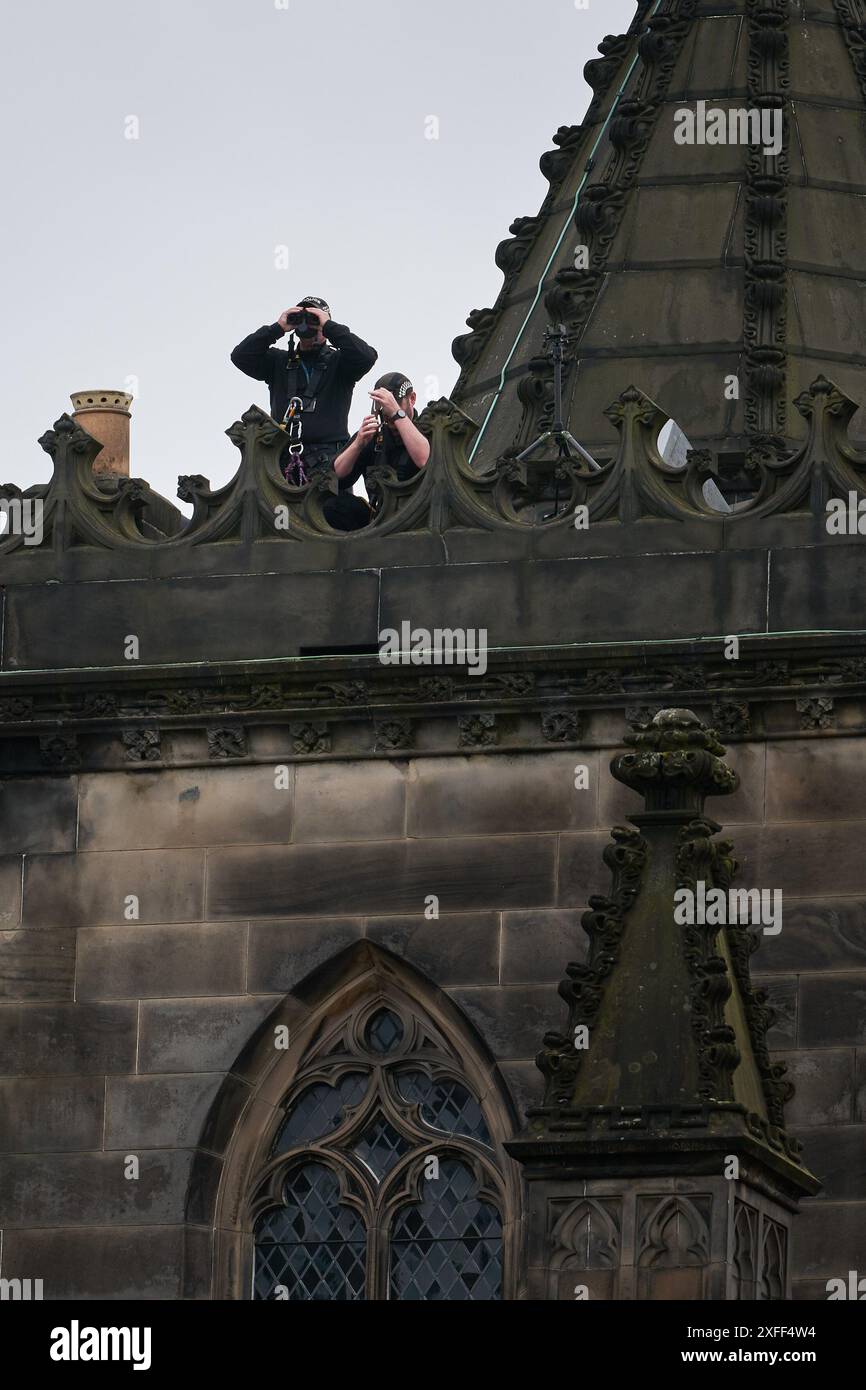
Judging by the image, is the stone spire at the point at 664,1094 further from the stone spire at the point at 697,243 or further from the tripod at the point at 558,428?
the stone spire at the point at 697,243

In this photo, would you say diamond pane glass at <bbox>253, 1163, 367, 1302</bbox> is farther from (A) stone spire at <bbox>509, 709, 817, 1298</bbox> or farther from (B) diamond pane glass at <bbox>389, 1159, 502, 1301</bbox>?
(A) stone spire at <bbox>509, 709, 817, 1298</bbox>

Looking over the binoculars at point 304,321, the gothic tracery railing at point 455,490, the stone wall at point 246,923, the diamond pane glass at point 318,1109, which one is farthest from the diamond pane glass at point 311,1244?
the binoculars at point 304,321

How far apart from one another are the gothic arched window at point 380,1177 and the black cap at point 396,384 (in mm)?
4059

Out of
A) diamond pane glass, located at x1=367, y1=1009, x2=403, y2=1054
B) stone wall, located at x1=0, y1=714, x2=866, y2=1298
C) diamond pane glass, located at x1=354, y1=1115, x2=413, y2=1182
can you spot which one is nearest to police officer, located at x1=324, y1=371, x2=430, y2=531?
stone wall, located at x1=0, y1=714, x2=866, y2=1298

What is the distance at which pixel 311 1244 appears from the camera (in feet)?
82.2

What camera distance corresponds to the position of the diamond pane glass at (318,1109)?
25172 mm

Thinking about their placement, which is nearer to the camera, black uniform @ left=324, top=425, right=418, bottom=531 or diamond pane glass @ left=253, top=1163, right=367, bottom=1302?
diamond pane glass @ left=253, top=1163, right=367, bottom=1302

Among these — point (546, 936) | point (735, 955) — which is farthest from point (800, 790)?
point (735, 955)

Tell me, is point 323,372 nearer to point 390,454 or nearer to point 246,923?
point 390,454

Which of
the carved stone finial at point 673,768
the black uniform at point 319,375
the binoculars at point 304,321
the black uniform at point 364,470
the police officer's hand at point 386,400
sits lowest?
the carved stone finial at point 673,768

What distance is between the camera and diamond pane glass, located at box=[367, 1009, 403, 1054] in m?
25.1

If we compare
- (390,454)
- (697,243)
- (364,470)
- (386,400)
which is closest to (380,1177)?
(364,470)

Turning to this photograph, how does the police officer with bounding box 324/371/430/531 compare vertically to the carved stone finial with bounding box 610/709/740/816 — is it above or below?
above

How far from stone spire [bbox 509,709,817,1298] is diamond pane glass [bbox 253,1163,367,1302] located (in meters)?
5.36
